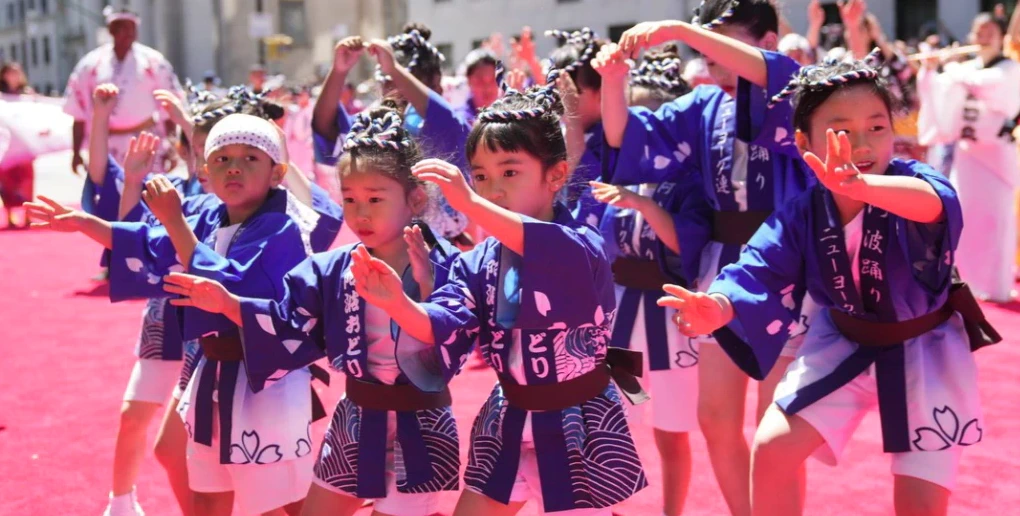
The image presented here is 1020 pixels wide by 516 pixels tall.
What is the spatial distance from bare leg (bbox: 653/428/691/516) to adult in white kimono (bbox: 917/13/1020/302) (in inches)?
184

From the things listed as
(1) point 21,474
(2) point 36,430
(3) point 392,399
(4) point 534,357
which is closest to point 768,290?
(4) point 534,357

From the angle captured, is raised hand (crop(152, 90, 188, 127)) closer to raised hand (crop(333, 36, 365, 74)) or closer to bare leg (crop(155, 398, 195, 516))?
raised hand (crop(333, 36, 365, 74))

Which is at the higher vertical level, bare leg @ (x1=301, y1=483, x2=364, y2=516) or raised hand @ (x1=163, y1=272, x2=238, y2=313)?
raised hand @ (x1=163, y1=272, x2=238, y2=313)

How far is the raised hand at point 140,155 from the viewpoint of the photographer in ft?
11.0

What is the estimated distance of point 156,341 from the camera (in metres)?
3.69

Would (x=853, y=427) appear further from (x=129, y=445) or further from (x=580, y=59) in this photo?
(x=129, y=445)

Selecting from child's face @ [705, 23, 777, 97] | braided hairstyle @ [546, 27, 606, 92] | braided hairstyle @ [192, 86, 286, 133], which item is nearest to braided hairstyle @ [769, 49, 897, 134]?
child's face @ [705, 23, 777, 97]

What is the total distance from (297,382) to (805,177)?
1565 millimetres

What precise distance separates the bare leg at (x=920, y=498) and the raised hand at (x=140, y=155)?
2294 mm

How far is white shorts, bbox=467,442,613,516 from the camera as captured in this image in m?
2.54

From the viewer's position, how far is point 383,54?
13.0 feet

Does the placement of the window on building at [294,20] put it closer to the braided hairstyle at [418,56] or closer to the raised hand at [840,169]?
the braided hairstyle at [418,56]

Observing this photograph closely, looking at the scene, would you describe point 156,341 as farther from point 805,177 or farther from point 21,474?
point 805,177

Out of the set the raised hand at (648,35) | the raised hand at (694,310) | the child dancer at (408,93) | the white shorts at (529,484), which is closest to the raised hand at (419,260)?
the white shorts at (529,484)
